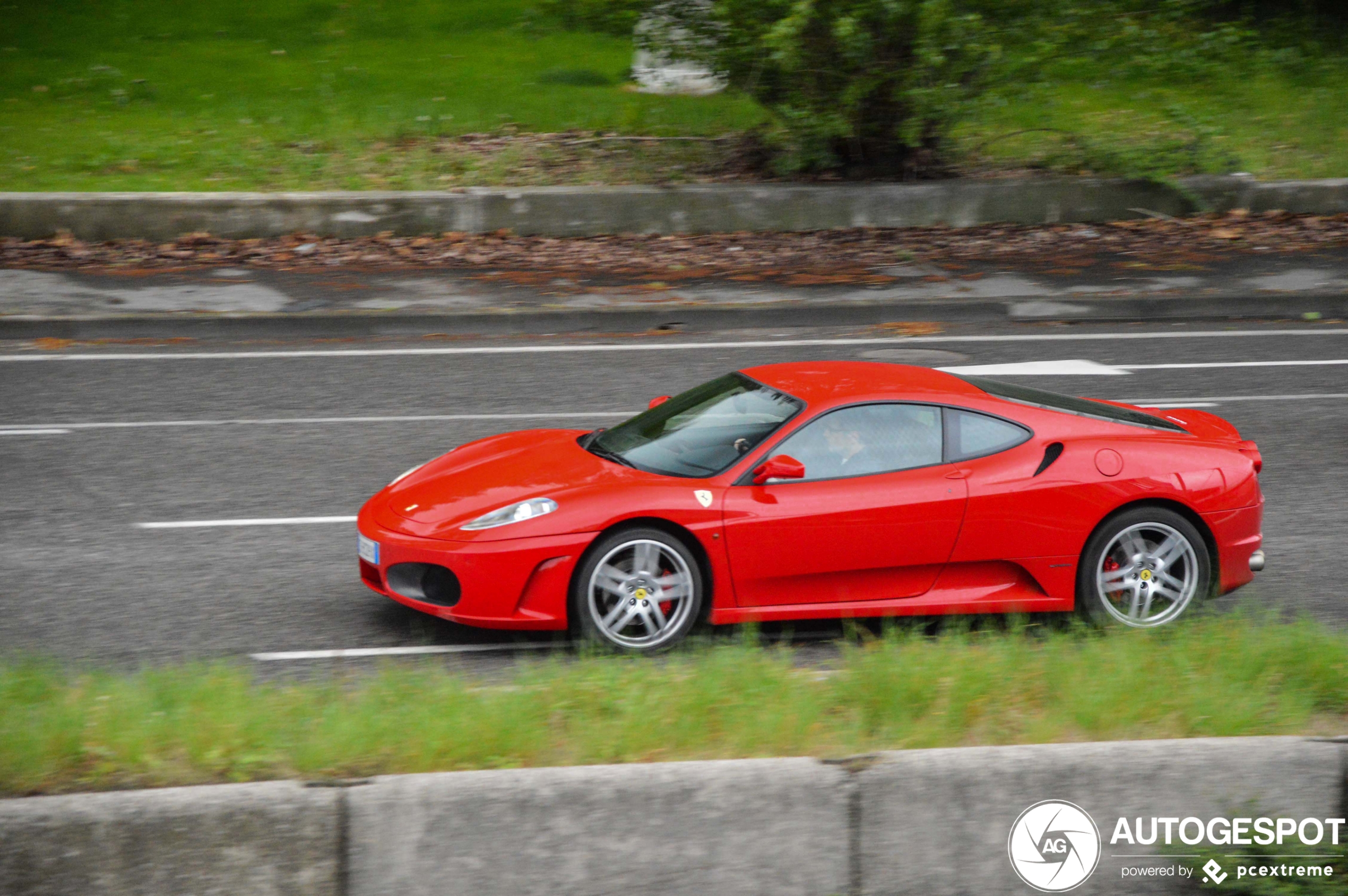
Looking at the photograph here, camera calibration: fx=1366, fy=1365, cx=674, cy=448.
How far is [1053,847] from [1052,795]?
0.48 feet

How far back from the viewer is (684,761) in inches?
161

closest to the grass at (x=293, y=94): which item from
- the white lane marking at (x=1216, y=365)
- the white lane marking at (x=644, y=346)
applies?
the white lane marking at (x=644, y=346)

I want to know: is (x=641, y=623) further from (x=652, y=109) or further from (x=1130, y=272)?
(x=652, y=109)

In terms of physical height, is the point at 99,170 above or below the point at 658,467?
above

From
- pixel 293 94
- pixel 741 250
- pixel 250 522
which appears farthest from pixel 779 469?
pixel 293 94

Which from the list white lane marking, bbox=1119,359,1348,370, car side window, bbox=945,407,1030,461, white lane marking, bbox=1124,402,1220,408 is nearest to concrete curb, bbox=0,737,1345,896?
car side window, bbox=945,407,1030,461

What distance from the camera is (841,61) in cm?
1619

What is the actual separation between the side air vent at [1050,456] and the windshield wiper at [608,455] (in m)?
1.85

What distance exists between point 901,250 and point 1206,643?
11223 millimetres

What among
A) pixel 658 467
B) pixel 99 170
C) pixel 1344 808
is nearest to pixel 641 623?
pixel 658 467

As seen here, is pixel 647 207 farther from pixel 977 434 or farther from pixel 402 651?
pixel 402 651

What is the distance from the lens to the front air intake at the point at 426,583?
5898 millimetres

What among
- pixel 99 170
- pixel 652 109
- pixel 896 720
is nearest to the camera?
pixel 896 720

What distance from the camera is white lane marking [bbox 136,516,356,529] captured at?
25.4ft
